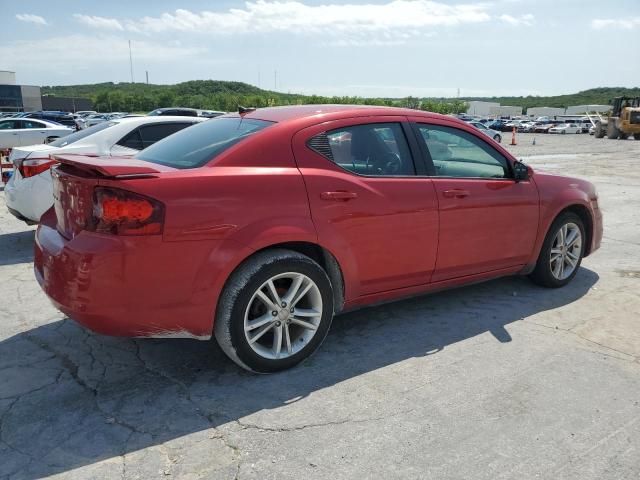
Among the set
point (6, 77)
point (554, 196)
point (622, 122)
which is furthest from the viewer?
point (6, 77)

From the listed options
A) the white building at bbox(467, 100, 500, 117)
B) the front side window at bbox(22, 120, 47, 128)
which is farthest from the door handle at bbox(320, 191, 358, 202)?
the white building at bbox(467, 100, 500, 117)

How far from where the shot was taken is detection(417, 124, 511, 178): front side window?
411 cm

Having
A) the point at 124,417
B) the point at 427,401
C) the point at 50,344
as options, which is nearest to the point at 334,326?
the point at 427,401

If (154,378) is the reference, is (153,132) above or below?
above

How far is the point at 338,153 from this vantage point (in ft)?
11.8

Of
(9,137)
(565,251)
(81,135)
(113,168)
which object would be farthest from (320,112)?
(9,137)

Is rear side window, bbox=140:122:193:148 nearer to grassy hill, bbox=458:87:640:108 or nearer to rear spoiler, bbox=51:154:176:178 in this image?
rear spoiler, bbox=51:154:176:178

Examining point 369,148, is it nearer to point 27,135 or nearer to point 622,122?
point 27,135

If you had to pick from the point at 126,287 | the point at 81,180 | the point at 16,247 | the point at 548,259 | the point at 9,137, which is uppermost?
the point at 81,180

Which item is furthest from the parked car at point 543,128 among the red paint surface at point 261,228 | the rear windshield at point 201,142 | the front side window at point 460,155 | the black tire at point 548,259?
the rear windshield at point 201,142

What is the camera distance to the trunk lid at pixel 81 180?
2.89m

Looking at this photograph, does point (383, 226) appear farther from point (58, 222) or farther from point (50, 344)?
point (50, 344)

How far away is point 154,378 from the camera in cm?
330

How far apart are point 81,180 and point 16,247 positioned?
4390mm
